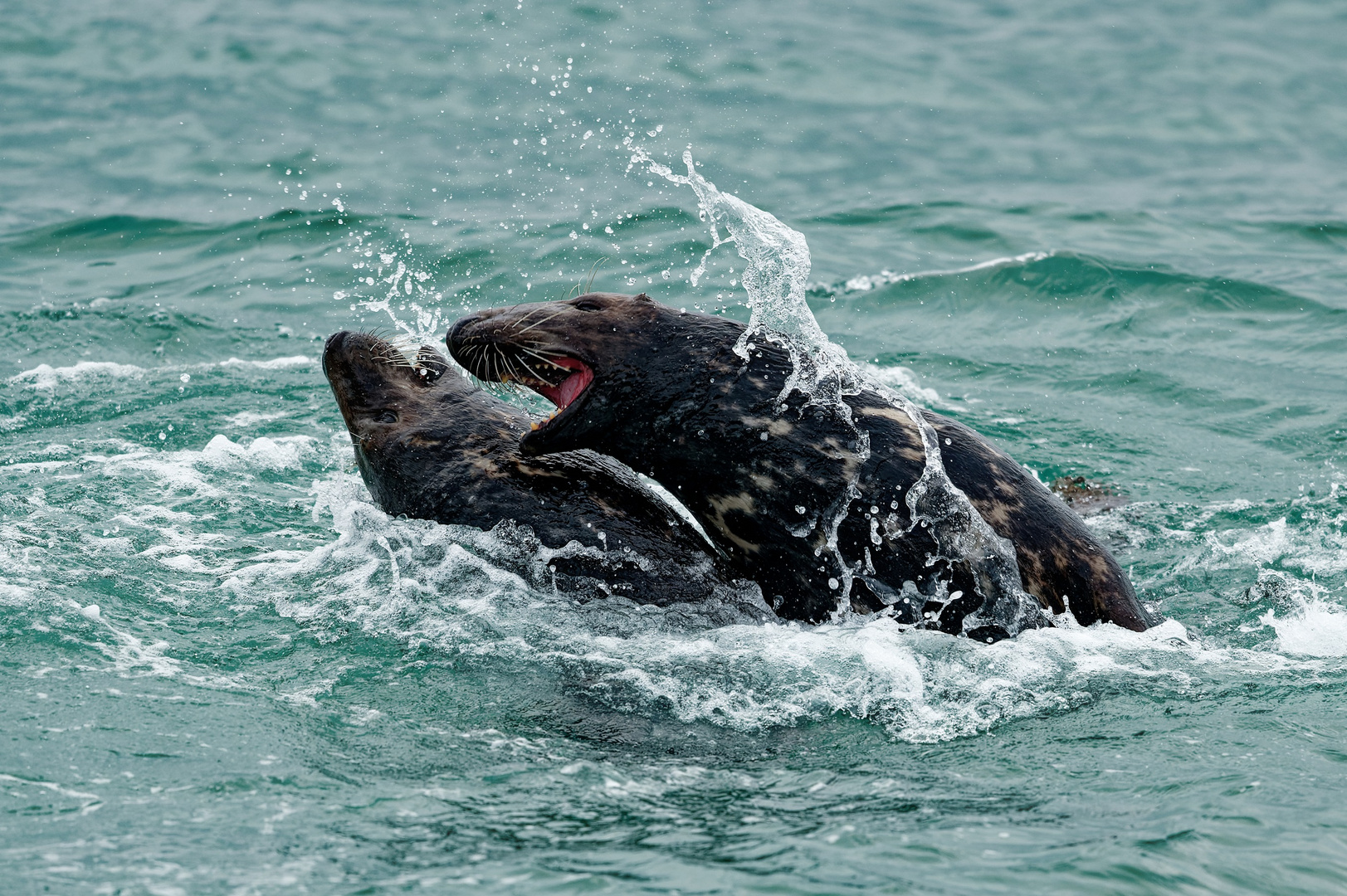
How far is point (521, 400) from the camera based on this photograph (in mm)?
7906

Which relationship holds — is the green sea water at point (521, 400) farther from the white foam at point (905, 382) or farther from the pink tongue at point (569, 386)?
the pink tongue at point (569, 386)

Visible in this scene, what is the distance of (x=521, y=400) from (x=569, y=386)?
75 centimetres

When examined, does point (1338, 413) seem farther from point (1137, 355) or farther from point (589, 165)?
point (589, 165)

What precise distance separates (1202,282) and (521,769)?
10989 millimetres

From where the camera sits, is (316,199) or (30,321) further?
(316,199)

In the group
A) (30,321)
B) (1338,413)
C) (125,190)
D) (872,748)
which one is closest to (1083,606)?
(872,748)

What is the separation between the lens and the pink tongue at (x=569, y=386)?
7.07 meters

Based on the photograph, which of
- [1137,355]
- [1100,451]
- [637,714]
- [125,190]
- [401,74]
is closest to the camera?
[637,714]

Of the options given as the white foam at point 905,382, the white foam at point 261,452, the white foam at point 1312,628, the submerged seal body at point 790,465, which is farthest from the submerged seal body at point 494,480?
the white foam at point 905,382

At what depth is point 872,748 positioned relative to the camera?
5.63 metres

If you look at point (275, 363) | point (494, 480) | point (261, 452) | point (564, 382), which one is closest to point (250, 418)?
point (261, 452)

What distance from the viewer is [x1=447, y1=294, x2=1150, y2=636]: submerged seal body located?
21.6 ft

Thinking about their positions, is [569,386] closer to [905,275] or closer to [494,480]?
[494,480]

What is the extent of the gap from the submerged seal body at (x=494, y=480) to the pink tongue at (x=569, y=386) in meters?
0.34
